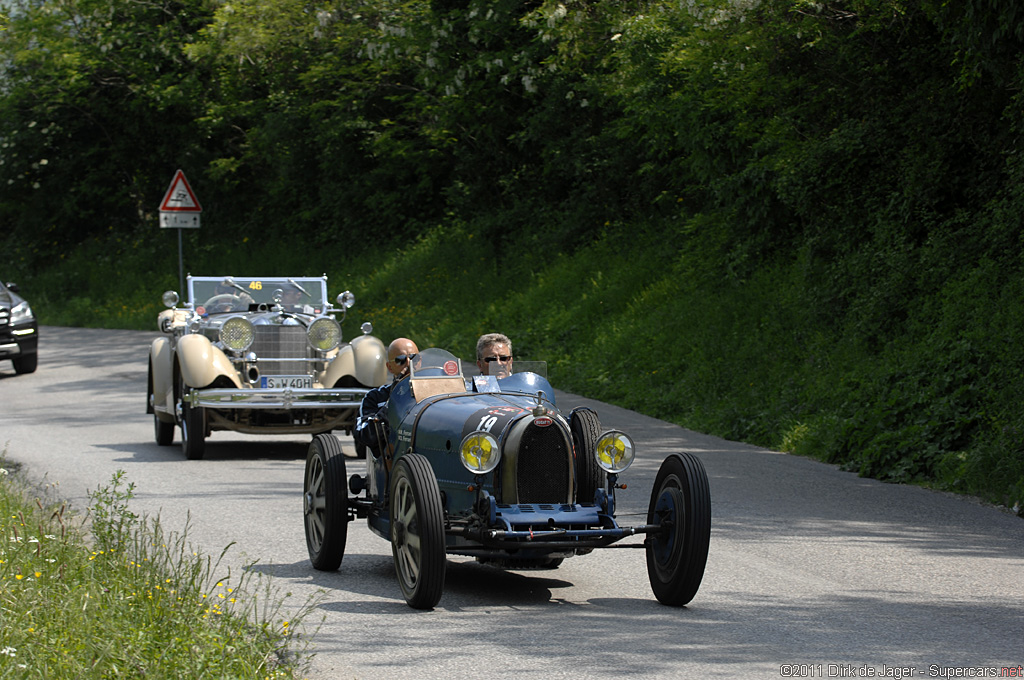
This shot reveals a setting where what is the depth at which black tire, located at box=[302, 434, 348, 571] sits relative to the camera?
24.9ft

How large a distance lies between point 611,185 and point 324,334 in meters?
11.3

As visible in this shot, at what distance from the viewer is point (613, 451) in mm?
6910

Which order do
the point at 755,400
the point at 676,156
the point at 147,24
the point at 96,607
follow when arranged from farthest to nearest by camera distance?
the point at 147,24 < the point at 676,156 < the point at 755,400 < the point at 96,607

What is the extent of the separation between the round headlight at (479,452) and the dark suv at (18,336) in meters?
15.5

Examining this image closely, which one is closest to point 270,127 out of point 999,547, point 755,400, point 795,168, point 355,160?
point 355,160

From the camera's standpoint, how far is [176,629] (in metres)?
5.41

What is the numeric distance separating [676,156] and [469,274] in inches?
212

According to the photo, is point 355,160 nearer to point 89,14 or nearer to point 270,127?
point 270,127

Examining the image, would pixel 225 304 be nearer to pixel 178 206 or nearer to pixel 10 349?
pixel 10 349

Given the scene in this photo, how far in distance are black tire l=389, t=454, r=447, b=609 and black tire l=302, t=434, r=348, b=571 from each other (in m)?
0.65

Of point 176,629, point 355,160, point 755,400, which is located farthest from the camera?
point 355,160

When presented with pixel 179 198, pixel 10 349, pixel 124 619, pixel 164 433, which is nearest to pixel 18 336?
pixel 10 349

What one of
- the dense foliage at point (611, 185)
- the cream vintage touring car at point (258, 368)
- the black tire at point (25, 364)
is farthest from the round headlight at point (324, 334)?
the black tire at point (25, 364)

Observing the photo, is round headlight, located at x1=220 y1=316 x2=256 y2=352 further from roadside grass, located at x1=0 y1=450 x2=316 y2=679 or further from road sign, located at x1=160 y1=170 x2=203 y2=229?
road sign, located at x1=160 y1=170 x2=203 y2=229
